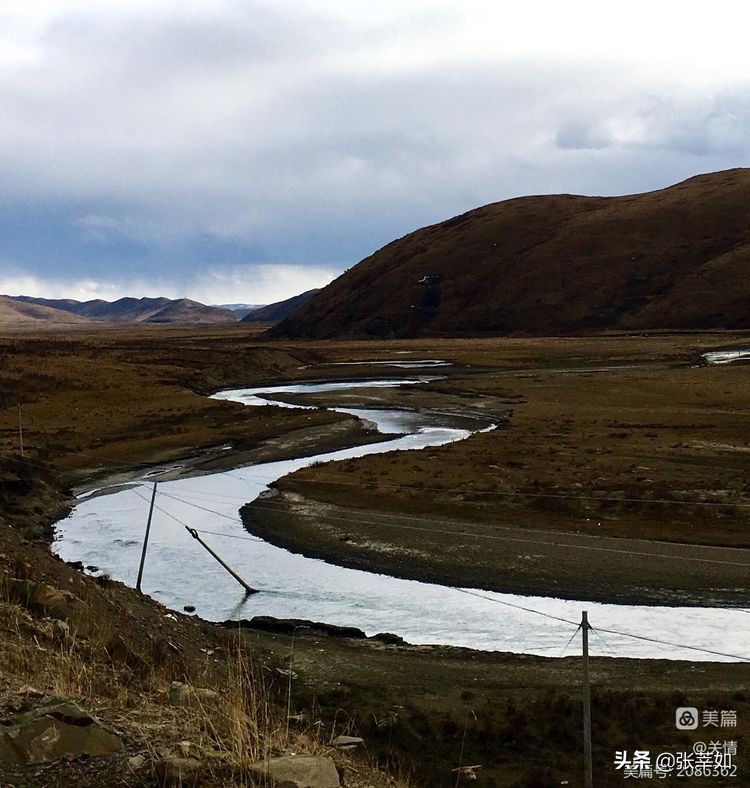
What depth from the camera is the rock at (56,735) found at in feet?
21.4

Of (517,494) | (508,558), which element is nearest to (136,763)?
(508,558)

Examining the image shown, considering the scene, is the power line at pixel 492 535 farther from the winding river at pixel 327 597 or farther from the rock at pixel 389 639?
the rock at pixel 389 639

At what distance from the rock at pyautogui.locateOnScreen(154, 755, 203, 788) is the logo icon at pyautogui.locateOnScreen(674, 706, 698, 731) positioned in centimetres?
1263

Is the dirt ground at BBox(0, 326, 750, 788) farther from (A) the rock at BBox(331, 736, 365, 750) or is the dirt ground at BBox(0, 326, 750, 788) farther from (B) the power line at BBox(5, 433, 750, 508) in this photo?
(A) the rock at BBox(331, 736, 365, 750)

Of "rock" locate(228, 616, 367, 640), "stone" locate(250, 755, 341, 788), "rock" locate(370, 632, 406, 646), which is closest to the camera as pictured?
"stone" locate(250, 755, 341, 788)

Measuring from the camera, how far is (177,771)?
243 inches

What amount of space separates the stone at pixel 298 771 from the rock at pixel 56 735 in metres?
1.36

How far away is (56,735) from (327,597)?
19.8 meters

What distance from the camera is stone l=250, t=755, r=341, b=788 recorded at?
6.29 meters

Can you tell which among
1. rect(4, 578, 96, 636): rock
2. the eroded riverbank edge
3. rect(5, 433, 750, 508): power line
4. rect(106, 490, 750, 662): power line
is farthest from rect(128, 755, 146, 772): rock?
rect(5, 433, 750, 508): power line

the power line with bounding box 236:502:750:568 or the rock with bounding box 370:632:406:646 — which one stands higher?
the power line with bounding box 236:502:750:568

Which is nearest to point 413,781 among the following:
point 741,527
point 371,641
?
point 371,641

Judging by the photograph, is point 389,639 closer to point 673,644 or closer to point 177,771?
point 673,644

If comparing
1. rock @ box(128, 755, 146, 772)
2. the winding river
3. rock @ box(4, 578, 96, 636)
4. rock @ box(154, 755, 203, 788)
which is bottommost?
the winding river
